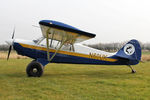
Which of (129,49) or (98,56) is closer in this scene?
(98,56)

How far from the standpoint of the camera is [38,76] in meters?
6.50

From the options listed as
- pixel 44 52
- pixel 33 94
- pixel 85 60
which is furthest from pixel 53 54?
pixel 33 94

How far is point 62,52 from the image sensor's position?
7637mm

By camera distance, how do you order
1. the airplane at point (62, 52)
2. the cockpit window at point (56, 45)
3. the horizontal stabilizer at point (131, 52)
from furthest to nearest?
1. the horizontal stabilizer at point (131, 52)
2. the cockpit window at point (56, 45)
3. the airplane at point (62, 52)

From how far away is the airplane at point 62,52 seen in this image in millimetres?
7060

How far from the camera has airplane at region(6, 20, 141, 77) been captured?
278 inches

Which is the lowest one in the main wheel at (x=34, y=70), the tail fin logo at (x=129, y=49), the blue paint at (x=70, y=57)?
the main wheel at (x=34, y=70)

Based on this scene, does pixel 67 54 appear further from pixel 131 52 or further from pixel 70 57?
pixel 131 52

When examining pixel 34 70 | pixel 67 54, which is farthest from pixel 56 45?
pixel 34 70

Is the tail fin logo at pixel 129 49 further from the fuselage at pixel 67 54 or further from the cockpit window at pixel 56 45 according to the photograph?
the cockpit window at pixel 56 45

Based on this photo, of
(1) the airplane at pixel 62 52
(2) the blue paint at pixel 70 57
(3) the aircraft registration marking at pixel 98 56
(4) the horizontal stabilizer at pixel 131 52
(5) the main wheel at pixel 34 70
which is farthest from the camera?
(4) the horizontal stabilizer at pixel 131 52

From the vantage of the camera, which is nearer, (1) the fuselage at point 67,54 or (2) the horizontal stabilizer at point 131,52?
(1) the fuselage at point 67,54

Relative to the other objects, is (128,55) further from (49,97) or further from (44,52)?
(49,97)

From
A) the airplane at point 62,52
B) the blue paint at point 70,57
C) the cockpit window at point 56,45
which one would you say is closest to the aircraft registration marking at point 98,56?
the airplane at point 62,52
